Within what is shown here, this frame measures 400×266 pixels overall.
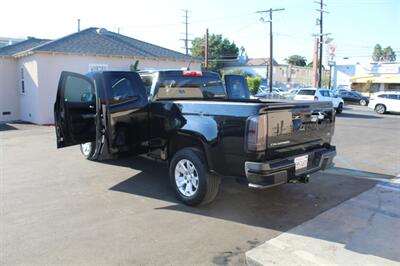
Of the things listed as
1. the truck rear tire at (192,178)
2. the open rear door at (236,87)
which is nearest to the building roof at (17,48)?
the open rear door at (236,87)

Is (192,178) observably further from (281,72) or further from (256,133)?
(281,72)

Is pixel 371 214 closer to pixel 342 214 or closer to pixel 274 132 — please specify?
pixel 342 214

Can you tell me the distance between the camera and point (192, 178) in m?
5.32

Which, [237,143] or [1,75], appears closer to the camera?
[237,143]

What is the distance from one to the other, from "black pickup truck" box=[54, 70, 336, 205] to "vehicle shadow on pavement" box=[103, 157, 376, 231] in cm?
33

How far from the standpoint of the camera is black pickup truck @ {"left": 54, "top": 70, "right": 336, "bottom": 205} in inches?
178

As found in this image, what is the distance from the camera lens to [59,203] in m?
5.50

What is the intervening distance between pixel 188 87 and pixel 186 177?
6.91 ft

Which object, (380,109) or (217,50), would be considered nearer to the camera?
(380,109)

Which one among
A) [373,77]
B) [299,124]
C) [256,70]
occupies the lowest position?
[299,124]

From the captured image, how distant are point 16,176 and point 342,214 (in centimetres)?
579

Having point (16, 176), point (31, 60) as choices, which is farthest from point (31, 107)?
point (16, 176)

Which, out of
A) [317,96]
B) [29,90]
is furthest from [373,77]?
[29,90]

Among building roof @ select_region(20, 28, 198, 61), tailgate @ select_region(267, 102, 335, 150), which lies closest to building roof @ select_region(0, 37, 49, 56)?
building roof @ select_region(20, 28, 198, 61)
